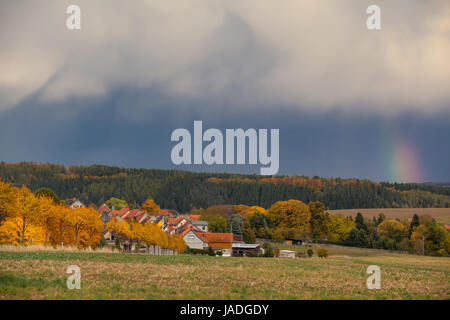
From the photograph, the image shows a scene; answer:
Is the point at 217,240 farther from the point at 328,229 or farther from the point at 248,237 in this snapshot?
the point at 328,229

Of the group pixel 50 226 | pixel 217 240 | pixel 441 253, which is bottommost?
pixel 441 253

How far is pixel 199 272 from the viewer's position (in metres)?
38.4

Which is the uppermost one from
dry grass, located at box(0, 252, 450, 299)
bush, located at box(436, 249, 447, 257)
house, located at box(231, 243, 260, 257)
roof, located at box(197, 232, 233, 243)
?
dry grass, located at box(0, 252, 450, 299)

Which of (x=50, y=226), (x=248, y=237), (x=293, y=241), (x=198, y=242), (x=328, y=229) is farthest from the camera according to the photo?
(x=328, y=229)

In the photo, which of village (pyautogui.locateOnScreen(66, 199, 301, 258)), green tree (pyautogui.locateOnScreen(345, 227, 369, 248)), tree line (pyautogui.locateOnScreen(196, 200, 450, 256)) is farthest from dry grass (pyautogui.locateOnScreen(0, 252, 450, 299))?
green tree (pyautogui.locateOnScreen(345, 227, 369, 248))

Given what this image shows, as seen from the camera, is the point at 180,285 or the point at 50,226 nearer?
the point at 180,285

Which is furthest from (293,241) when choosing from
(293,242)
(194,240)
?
(194,240)

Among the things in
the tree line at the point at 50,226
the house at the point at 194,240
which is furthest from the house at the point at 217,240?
the tree line at the point at 50,226

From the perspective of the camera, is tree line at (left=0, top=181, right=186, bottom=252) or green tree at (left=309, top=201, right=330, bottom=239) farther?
green tree at (left=309, top=201, right=330, bottom=239)

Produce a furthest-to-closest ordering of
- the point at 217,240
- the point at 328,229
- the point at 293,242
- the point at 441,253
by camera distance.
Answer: the point at 328,229 → the point at 293,242 → the point at 217,240 → the point at 441,253

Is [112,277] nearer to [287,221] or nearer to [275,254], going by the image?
[275,254]

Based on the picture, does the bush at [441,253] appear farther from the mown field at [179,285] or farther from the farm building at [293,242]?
the mown field at [179,285]

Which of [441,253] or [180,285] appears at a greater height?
[180,285]

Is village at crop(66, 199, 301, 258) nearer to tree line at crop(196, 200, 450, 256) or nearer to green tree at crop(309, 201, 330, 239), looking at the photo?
tree line at crop(196, 200, 450, 256)
